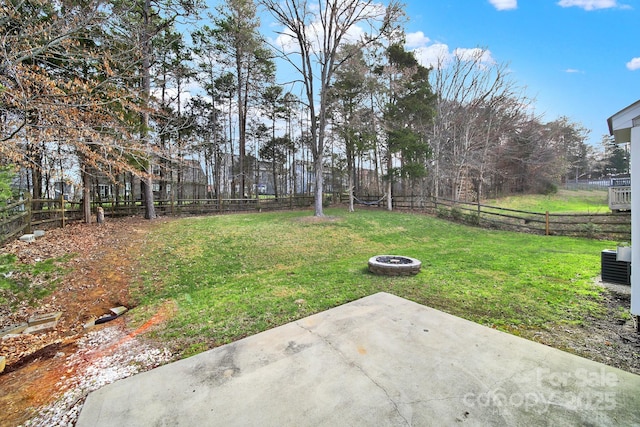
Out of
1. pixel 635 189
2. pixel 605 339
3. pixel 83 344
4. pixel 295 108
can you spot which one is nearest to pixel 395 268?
pixel 605 339

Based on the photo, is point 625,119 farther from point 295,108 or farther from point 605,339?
point 295,108

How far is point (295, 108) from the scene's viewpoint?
705 inches

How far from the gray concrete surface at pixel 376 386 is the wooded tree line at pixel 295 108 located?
440cm

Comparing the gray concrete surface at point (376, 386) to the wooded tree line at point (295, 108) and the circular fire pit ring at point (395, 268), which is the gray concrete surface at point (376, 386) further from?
the wooded tree line at point (295, 108)

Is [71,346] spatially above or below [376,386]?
below

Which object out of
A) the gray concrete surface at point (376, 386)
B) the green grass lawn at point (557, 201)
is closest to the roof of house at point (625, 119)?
the gray concrete surface at point (376, 386)

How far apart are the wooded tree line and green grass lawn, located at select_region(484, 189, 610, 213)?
188 cm

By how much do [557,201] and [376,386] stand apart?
24.8 metres

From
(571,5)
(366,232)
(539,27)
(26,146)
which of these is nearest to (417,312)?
(366,232)

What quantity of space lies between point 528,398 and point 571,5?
34.8 ft

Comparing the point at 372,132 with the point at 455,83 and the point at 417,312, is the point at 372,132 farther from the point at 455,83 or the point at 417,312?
the point at 417,312

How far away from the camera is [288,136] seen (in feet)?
65.7

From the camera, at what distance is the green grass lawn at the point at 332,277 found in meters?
3.09

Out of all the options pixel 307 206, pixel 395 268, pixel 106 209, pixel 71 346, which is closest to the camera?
pixel 71 346
